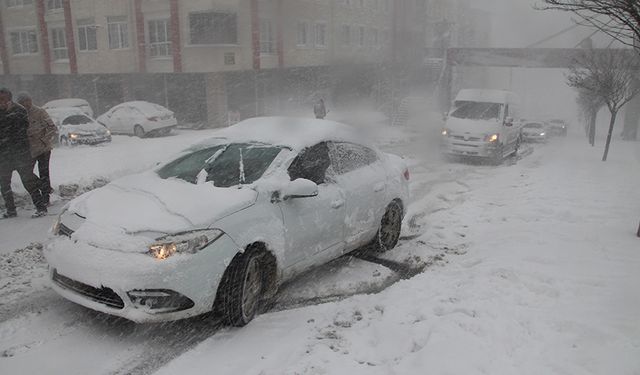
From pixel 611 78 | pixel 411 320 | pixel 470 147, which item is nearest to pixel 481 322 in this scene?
pixel 411 320

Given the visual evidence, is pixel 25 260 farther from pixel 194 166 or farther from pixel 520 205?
pixel 520 205

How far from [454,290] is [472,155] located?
34.3 feet

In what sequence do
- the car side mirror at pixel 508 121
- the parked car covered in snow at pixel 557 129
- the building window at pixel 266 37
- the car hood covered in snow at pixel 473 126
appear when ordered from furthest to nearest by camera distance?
the parked car covered in snow at pixel 557 129 < the building window at pixel 266 37 < the car side mirror at pixel 508 121 < the car hood covered in snow at pixel 473 126

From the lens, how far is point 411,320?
4.37 metres

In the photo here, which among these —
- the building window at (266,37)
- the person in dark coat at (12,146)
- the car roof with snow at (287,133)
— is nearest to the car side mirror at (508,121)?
the car roof with snow at (287,133)

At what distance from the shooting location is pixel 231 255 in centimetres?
414

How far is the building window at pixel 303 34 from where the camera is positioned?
28.1 meters

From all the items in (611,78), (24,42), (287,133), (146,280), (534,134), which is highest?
(24,42)

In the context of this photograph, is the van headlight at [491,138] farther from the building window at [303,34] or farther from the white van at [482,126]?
the building window at [303,34]

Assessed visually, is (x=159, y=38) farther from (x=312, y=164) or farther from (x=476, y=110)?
(x=312, y=164)

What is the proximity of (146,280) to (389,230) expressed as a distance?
346cm

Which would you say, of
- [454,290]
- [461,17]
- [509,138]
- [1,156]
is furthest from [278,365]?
[461,17]

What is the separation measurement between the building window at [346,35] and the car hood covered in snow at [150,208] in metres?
29.6

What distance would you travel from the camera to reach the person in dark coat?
22.6ft
